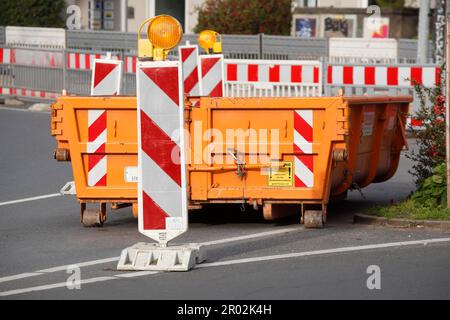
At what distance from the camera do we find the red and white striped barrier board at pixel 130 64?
90.6 feet

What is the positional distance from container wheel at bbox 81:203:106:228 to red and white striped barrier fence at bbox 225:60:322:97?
36.1ft

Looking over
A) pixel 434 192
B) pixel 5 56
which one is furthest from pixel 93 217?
pixel 5 56

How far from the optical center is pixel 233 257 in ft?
36.4

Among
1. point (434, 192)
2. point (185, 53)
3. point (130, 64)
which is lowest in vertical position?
point (434, 192)

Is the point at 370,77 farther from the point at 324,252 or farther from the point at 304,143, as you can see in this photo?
the point at 324,252

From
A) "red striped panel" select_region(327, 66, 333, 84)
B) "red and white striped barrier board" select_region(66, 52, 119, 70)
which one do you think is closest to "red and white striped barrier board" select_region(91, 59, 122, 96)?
"red striped panel" select_region(327, 66, 333, 84)

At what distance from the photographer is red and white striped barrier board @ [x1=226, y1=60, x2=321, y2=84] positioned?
23.7 m

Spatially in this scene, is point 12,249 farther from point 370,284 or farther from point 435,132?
point 435,132

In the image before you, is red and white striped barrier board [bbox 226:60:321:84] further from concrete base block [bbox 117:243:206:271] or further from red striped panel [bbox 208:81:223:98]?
concrete base block [bbox 117:243:206:271]

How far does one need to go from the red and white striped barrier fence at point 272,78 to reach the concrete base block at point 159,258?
13210 millimetres

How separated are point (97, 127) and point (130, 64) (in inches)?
596

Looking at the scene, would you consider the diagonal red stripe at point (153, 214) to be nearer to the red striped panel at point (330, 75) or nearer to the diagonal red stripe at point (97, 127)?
the diagonal red stripe at point (97, 127)
